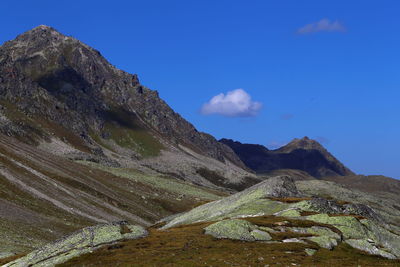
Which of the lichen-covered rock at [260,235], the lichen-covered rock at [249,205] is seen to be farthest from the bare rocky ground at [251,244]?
the lichen-covered rock at [249,205]

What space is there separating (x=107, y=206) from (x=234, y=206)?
62.2 meters

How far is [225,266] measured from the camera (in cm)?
4078

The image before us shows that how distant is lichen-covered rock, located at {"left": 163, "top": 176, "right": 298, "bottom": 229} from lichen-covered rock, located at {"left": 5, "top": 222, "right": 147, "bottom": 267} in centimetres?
1699

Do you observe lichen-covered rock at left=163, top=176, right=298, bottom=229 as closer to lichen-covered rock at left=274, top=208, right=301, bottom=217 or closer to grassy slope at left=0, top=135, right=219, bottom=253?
lichen-covered rock at left=274, top=208, right=301, bottom=217

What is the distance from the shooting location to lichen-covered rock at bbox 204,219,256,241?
51844 millimetres

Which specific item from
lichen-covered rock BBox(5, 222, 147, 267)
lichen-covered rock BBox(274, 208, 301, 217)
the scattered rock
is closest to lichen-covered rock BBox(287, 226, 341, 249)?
the scattered rock

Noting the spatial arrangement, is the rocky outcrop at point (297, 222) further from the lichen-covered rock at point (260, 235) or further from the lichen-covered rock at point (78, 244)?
the lichen-covered rock at point (78, 244)

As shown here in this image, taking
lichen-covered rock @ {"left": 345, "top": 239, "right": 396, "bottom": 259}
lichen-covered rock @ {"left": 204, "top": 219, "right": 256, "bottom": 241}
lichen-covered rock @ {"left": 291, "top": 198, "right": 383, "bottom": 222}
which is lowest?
lichen-covered rock @ {"left": 204, "top": 219, "right": 256, "bottom": 241}

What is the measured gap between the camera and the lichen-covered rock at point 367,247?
5266 centimetres

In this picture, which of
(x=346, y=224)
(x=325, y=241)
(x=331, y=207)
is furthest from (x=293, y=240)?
(x=331, y=207)

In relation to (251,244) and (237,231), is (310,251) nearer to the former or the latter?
(251,244)

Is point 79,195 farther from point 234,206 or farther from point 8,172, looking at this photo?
point 234,206

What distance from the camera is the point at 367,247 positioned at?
5359cm

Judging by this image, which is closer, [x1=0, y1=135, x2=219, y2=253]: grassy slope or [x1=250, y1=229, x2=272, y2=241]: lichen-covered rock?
[x1=250, y1=229, x2=272, y2=241]: lichen-covered rock
